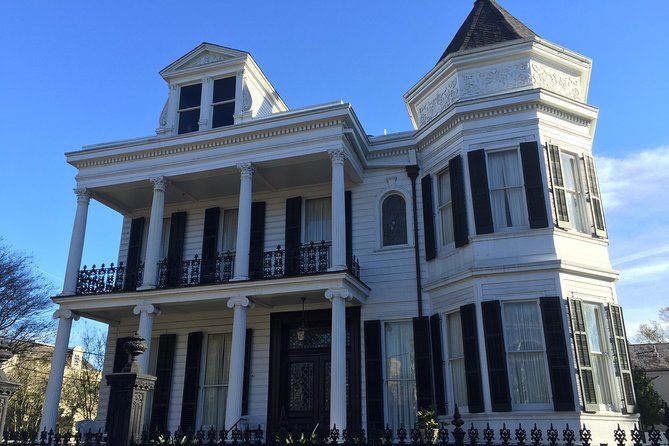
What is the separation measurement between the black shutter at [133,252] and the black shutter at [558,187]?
11.4 metres

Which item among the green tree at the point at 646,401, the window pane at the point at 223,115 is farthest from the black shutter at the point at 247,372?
the green tree at the point at 646,401

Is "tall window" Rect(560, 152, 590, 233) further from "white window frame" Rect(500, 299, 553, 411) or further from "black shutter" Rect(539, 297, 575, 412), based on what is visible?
"white window frame" Rect(500, 299, 553, 411)

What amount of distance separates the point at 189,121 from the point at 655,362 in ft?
115

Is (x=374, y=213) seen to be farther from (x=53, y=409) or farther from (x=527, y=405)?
(x=53, y=409)

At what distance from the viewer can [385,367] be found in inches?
533

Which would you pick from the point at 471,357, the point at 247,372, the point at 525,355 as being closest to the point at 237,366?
the point at 247,372

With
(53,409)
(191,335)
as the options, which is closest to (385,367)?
(191,335)

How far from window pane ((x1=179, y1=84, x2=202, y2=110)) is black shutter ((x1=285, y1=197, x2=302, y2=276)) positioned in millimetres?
4261

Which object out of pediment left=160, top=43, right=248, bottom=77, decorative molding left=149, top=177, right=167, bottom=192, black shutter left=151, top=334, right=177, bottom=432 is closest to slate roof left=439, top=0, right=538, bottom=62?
pediment left=160, top=43, right=248, bottom=77

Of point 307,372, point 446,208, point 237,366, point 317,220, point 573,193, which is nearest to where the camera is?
point 237,366

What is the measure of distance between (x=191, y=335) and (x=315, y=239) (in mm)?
4427

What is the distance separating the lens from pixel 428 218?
1407cm

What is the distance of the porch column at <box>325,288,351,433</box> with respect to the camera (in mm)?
11516

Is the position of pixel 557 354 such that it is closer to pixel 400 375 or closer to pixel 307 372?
pixel 400 375
